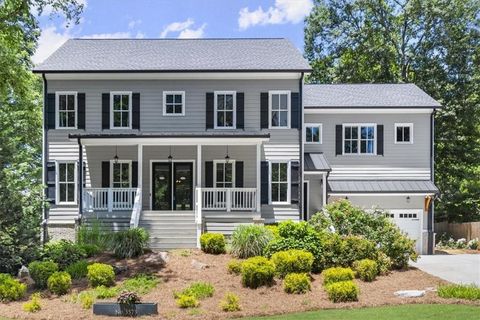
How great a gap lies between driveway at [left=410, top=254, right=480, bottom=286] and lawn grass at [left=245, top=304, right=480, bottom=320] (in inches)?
125

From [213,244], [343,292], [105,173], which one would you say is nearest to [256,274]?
[343,292]

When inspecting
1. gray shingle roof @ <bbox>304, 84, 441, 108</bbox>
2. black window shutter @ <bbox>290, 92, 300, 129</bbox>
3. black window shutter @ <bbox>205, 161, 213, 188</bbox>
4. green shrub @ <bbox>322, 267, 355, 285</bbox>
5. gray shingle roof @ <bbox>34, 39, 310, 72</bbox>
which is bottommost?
green shrub @ <bbox>322, 267, 355, 285</bbox>

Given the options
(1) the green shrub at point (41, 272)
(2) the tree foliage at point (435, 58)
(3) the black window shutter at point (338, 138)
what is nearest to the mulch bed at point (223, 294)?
(1) the green shrub at point (41, 272)

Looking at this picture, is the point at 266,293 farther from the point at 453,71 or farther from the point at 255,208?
the point at 453,71

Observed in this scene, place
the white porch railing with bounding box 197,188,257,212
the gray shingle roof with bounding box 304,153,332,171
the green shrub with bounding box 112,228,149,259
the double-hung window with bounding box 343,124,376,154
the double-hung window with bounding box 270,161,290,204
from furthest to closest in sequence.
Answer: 1. the double-hung window with bounding box 343,124,376,154
2. the gray shingle roof with bounding box 304,153,332,171
3. the double-hung window with bounding box 270,161,290,204
4. the white porch railing with bounding box 197,188,257,212
5. the green shrub with bounding box 112,228,149,259

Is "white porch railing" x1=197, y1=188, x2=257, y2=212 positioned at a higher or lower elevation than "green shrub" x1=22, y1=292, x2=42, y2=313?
higher

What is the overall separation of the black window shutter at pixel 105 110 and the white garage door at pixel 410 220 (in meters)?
12.3

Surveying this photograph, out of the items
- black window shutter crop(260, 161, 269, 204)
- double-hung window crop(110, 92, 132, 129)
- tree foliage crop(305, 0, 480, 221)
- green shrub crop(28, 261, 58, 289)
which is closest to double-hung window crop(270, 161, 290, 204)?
black window shutter crop(260, 161, 269, 204)

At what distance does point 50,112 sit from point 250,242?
10.5 m

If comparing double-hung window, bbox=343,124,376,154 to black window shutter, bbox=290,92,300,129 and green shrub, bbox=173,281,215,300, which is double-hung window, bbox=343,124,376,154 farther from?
green shrub, bbox=173,281,215,300

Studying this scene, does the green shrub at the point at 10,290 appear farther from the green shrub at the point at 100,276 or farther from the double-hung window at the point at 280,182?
the double-hung window at the point at 280,182

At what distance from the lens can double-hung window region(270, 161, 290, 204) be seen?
71.6 feet

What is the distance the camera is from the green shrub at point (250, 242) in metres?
16.0

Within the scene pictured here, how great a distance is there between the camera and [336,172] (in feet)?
81.1
